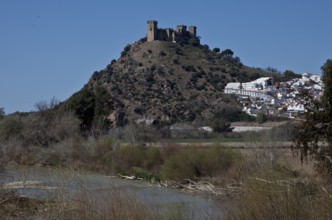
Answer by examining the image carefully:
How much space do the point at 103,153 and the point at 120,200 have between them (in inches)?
1866

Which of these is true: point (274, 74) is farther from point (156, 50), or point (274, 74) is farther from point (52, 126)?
point (52, 126)

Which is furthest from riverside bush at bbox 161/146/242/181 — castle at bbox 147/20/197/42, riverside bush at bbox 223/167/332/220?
castle at bbox 147/20/197/42

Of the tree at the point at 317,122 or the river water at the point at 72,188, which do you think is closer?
the river water at the point at 72,188

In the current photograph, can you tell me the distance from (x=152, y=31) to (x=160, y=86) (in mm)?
38385

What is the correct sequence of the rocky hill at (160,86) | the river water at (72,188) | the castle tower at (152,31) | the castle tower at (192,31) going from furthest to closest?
the castle tower at (192,31), the castle tower at (152,31), the rocky hill at (160,86), the river water at (72,188)

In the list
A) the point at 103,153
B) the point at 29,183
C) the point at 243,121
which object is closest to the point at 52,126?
the point at 103,153

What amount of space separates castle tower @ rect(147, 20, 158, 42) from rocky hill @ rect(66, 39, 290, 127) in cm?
185

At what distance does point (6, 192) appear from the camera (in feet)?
34.0

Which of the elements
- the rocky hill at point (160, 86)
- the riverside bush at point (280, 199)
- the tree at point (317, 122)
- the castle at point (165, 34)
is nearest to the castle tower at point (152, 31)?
the castle at point (165, 34)

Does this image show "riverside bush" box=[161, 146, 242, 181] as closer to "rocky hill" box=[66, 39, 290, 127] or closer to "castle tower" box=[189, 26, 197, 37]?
"rocky hill" box=[66, 39, 290, 127]

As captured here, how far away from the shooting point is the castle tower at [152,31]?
144750 millimetres

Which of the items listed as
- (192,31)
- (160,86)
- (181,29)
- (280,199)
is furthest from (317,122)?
(192,31)

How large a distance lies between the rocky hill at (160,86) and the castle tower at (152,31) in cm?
185

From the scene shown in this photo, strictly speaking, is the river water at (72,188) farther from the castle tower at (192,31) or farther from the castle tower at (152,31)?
the castle tower at (192,31)
